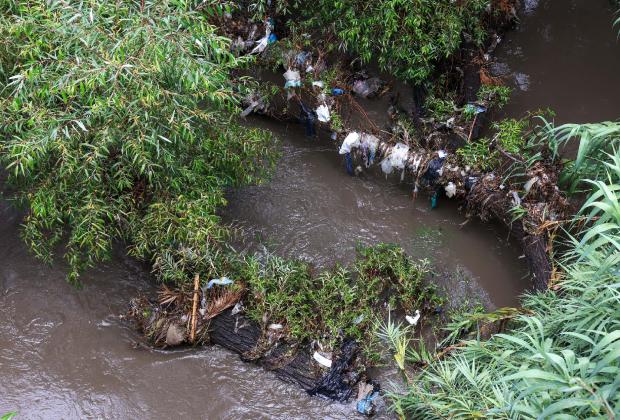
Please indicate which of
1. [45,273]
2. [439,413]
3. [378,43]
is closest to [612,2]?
[378,43]

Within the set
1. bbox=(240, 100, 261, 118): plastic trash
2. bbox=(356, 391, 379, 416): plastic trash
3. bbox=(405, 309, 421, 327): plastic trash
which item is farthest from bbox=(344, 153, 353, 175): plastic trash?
bbox=(356, 391, 379, 416): plastic trash

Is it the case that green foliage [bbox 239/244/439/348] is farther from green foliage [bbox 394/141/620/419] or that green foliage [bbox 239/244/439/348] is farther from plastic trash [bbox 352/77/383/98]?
plastic trash [bbox 352/77/383/98]

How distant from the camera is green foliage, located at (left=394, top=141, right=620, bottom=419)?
2.29 m

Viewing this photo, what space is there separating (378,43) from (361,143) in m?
0.91

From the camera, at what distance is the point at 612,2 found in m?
5.82

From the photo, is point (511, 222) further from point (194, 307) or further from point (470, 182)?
point (194, 307)

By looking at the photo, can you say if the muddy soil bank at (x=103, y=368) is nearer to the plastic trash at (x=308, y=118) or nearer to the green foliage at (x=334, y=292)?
the green foliage at (x=334, y=292)

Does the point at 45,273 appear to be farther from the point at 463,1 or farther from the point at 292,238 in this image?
the point at 463,1

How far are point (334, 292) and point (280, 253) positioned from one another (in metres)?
0.67

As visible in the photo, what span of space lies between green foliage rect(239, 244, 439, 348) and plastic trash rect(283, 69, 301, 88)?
1.73m

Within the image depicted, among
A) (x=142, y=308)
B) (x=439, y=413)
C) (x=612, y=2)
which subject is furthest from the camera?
(x=612, y=2)

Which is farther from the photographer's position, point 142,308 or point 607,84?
point 607,84

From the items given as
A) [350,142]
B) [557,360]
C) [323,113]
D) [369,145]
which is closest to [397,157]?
[369,145]

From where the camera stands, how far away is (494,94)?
5.18 metres
